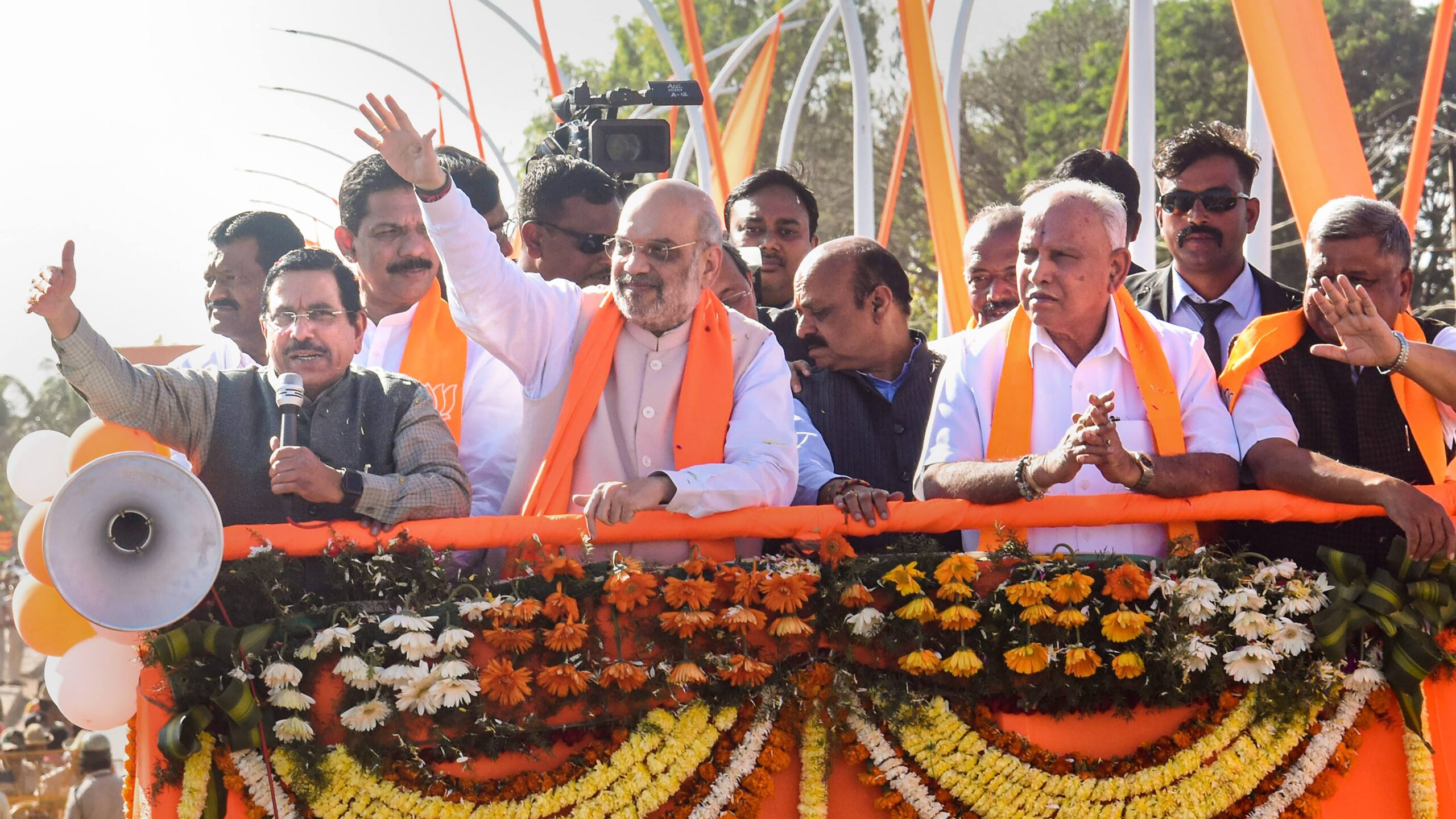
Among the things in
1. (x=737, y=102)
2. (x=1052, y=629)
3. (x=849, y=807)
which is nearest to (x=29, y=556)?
(x=849, y=807)

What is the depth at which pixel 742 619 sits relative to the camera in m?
3.58

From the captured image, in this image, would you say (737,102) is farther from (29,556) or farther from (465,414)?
(29,556)

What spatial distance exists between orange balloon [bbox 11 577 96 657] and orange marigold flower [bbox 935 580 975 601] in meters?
2.29

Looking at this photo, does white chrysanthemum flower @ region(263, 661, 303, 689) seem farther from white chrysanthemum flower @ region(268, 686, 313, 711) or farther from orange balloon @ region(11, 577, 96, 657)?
orange balloon @ region(11, 577, 96, 657)

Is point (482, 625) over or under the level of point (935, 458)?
under

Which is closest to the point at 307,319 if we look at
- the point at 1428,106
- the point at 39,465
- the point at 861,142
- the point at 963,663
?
the point at 39,465

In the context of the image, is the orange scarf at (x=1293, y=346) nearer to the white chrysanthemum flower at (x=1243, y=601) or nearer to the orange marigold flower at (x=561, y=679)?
the white chrysanthemum flower at (x=1243, y=601)

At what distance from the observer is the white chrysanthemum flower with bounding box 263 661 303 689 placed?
341 cm

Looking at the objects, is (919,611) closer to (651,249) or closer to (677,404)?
(677,404)

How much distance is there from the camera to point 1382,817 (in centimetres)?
387

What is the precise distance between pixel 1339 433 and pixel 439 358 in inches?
113

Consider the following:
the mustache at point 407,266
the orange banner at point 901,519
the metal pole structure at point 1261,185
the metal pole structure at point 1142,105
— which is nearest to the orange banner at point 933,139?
the metal pole structure at point 1142,105

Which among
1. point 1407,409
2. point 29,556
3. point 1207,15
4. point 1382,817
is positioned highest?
point 1207,15

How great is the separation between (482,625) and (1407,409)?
2610 millimetres
